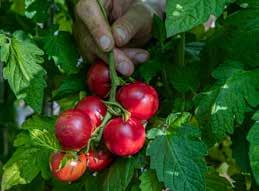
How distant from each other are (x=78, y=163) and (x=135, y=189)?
13 cm

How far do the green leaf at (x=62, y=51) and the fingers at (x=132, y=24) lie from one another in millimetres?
100

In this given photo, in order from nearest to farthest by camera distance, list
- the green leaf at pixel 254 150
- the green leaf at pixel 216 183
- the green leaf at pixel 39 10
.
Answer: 1. the green leaf at pixel 254 150
2. the green leaf at pixel 216 183
3. the green leaf at pixel 39 10

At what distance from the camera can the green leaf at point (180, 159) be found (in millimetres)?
810

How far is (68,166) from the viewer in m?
0.82

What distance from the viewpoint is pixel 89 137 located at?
2.71ft

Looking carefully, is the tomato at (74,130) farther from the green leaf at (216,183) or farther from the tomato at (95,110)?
the green leaf at (216,183)

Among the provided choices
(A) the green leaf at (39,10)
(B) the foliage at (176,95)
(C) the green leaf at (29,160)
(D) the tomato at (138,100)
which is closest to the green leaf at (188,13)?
(B) the foliage at (176,95)

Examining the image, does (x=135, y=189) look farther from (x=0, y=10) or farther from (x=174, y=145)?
(x=0, y=10)

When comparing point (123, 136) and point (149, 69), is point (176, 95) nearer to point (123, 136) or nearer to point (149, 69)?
point (149, 69)

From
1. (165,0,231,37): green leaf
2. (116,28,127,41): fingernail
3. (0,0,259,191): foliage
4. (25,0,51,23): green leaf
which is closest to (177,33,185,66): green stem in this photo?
(0,0,259,191): foliage

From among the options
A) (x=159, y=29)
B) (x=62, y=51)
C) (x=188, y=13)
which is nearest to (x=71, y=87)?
(x=62, y=51)

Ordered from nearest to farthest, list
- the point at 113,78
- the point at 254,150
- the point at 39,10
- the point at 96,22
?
1. the point at 254,150
2. the point at 113,78
3. the point at 96,22
4. the point at 39,10

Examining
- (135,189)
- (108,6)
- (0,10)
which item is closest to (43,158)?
(135,189)

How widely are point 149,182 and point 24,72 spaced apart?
0.99 feet
